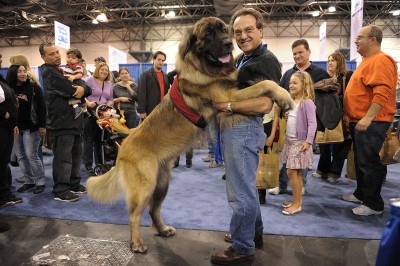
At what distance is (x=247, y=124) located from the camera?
212 centimetres

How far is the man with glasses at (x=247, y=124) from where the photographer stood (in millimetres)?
2070

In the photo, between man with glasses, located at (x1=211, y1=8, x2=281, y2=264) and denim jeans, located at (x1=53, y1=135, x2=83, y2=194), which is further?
denim jeans, located at (x1=53, y1=135, x2=83, y2=194)

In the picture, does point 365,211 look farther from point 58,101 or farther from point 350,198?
point 58,101

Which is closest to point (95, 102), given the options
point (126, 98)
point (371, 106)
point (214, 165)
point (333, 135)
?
point (126, 98)

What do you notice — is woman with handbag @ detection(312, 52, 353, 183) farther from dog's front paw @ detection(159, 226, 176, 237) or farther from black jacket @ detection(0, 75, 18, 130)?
black jacket @ detection(0, 75, 18, 130)

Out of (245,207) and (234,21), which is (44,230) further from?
(234,21)

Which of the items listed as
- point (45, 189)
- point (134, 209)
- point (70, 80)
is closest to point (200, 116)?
point (134, 209)

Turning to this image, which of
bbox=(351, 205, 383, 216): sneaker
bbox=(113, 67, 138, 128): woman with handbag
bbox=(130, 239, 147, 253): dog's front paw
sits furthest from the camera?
bbox=(113, 67, 138, 128): woman with handbag

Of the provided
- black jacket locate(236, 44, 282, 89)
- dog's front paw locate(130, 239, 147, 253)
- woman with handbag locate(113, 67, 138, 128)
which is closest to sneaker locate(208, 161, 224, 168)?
woman with handbag locate(113, 67, 138, 128)

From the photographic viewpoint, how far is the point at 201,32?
7.00 ft

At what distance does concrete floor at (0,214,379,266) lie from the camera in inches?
98.3

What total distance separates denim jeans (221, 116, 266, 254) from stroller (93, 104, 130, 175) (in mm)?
2990

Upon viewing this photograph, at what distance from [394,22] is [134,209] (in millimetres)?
21781

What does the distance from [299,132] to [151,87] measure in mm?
3048
